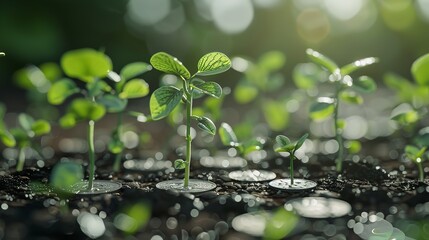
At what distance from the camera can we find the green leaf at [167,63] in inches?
47.0

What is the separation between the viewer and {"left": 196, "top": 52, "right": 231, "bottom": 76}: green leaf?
1254 millimetres

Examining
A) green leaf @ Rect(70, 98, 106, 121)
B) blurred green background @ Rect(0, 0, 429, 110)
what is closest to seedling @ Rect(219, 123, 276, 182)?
green leaf @ Rect(70, 98, 106, 121)

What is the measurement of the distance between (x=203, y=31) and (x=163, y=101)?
21.4ft

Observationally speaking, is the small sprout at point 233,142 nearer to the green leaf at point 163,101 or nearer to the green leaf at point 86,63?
the green leaf at point 163,101

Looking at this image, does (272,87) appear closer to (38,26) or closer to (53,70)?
(53,70)

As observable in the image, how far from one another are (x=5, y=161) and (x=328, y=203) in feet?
4.32

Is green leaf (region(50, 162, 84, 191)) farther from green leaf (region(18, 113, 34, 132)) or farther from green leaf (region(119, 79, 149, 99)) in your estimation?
green leaf (region(18, 113, 34, 132))

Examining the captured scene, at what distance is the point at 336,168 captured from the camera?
1.75m

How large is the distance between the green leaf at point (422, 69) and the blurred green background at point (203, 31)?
4.55m

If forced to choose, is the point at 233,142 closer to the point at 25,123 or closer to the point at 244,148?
the point at 244,148

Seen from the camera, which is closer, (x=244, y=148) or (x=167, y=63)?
(x=167, y=63)

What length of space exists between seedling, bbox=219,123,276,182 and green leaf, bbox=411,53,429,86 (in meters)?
0.48

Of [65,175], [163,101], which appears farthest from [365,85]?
[65,175]

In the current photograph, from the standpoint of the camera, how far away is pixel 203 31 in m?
7.68
